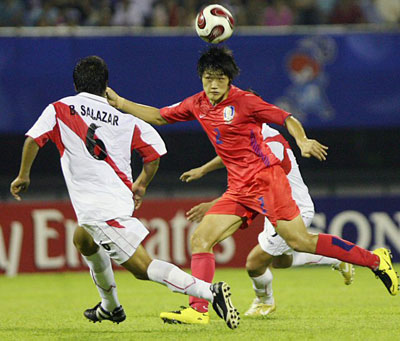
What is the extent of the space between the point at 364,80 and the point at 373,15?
1314 mm

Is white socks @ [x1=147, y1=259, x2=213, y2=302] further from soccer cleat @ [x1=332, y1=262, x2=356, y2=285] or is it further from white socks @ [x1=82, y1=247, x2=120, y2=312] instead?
soccer cleat @ [x1=332, y1=262, x2=356, y2=285]

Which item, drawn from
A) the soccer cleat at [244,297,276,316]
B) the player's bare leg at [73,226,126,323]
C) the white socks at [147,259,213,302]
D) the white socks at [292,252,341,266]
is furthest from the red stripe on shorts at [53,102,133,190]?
the white socks at [292,252,341,266]

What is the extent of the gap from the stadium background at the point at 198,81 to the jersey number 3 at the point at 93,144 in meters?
6.31

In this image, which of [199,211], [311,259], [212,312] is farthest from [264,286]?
[199,211]

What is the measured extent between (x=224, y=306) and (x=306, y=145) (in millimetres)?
1182

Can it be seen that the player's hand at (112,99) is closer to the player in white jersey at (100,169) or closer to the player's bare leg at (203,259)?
the player in white jersey at (100,169)

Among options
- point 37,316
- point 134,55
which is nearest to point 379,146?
point 134,55

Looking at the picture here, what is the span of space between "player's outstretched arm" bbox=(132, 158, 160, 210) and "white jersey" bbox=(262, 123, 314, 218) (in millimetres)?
1126

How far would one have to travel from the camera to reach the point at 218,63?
6.44 metres

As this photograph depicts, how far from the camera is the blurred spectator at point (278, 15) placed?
1401 centimetres

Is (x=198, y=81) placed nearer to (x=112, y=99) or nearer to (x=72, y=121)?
(x=112, y=99)

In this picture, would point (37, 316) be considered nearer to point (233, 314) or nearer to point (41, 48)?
point (233, 314)

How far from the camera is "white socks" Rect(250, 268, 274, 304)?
24.0ft

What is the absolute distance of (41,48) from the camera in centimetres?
1293
